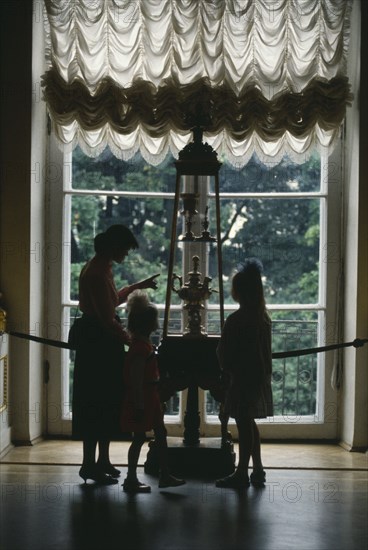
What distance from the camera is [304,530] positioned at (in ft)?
11.4

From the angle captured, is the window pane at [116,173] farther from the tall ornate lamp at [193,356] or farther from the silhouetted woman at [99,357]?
the silhouetted woman at [99,357]

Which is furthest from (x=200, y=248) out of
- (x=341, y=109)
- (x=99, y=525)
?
(x=99, y=525)

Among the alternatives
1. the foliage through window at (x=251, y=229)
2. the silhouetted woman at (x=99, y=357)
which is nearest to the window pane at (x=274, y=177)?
the foliage through window at (x=251, y=229)

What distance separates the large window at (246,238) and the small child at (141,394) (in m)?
1.20

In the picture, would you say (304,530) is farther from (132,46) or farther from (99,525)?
(132,46)

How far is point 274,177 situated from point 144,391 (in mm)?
1871

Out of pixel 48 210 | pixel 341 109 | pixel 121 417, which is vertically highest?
pixel 341 109

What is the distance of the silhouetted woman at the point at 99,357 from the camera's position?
408 centimetres

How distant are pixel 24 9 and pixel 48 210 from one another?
1.19 m

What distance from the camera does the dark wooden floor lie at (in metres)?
3.31

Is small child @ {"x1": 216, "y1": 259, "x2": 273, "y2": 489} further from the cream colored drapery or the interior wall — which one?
the interior wall

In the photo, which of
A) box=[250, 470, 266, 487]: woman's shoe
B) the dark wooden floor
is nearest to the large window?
the dark wooden floor

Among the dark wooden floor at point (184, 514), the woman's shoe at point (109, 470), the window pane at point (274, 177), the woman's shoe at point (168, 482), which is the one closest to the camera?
the dark wooden floor at point (184, 514)

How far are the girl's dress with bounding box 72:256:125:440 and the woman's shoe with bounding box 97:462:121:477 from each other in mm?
199
